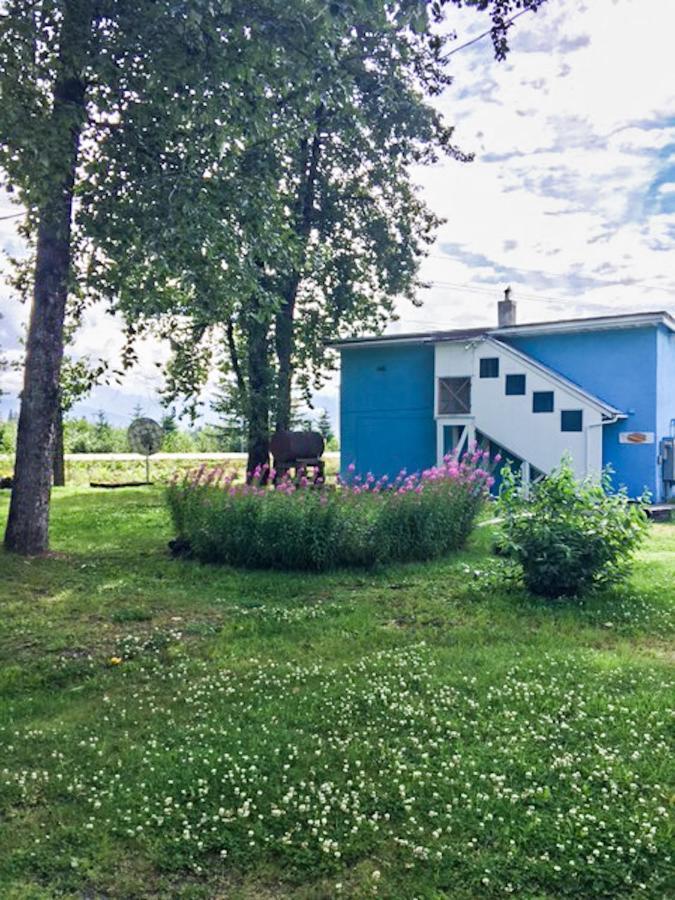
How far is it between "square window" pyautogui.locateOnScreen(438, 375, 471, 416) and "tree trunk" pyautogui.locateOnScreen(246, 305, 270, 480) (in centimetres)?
530

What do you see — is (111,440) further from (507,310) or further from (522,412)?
(522,412)

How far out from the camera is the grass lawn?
10.1 feet

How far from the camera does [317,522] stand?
9523 mm

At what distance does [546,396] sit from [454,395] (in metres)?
2.88

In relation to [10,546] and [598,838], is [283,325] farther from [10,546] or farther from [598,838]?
[598,838]

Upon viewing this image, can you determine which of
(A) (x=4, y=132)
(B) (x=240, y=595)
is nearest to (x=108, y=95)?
(A) (x=4, y=132)

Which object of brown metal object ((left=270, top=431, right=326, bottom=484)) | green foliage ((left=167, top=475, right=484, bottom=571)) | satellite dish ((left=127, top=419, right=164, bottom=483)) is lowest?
green foliage ((left=167, top=475, right=484, bottom=571))

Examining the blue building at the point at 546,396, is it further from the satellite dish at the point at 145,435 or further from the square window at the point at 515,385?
the satellite dish at the point at 145,435

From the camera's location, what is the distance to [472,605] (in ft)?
25.2

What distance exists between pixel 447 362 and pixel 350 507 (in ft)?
42.3

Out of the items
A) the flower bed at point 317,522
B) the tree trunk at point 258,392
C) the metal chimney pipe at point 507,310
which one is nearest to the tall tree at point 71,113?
the flower bed at point 317,522

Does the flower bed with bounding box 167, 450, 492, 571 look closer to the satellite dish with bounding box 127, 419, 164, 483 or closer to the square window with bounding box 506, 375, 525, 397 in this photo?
the square window with bounding box 506, 375, 525, 397

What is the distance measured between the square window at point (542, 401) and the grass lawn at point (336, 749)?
41.5 ft

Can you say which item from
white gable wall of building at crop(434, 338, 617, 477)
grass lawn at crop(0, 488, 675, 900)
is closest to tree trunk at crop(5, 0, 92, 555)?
grass lawn at crop(0, 488, 675, 900)
